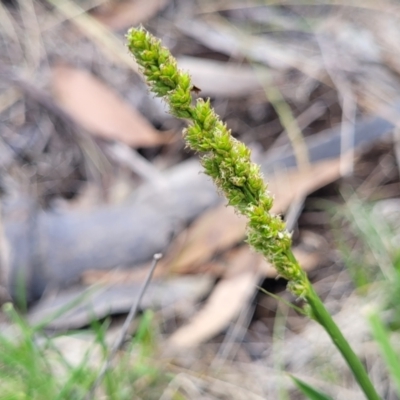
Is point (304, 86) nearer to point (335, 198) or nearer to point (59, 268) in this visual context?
point (335, 198)

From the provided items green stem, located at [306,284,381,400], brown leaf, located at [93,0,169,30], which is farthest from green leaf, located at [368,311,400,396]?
brown leaf, located at [93,0,169,30]

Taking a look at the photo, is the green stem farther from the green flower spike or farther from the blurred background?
the blurred background

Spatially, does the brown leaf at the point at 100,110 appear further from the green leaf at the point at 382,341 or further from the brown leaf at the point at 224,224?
the green leaf at the point at 382,341

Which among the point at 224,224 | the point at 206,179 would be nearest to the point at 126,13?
the point at 206,179

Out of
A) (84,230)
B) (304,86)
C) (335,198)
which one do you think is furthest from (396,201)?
(84,230)

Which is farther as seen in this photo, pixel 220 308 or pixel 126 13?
pixel 126 13

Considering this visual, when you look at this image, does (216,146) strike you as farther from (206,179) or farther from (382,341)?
(206,179)
